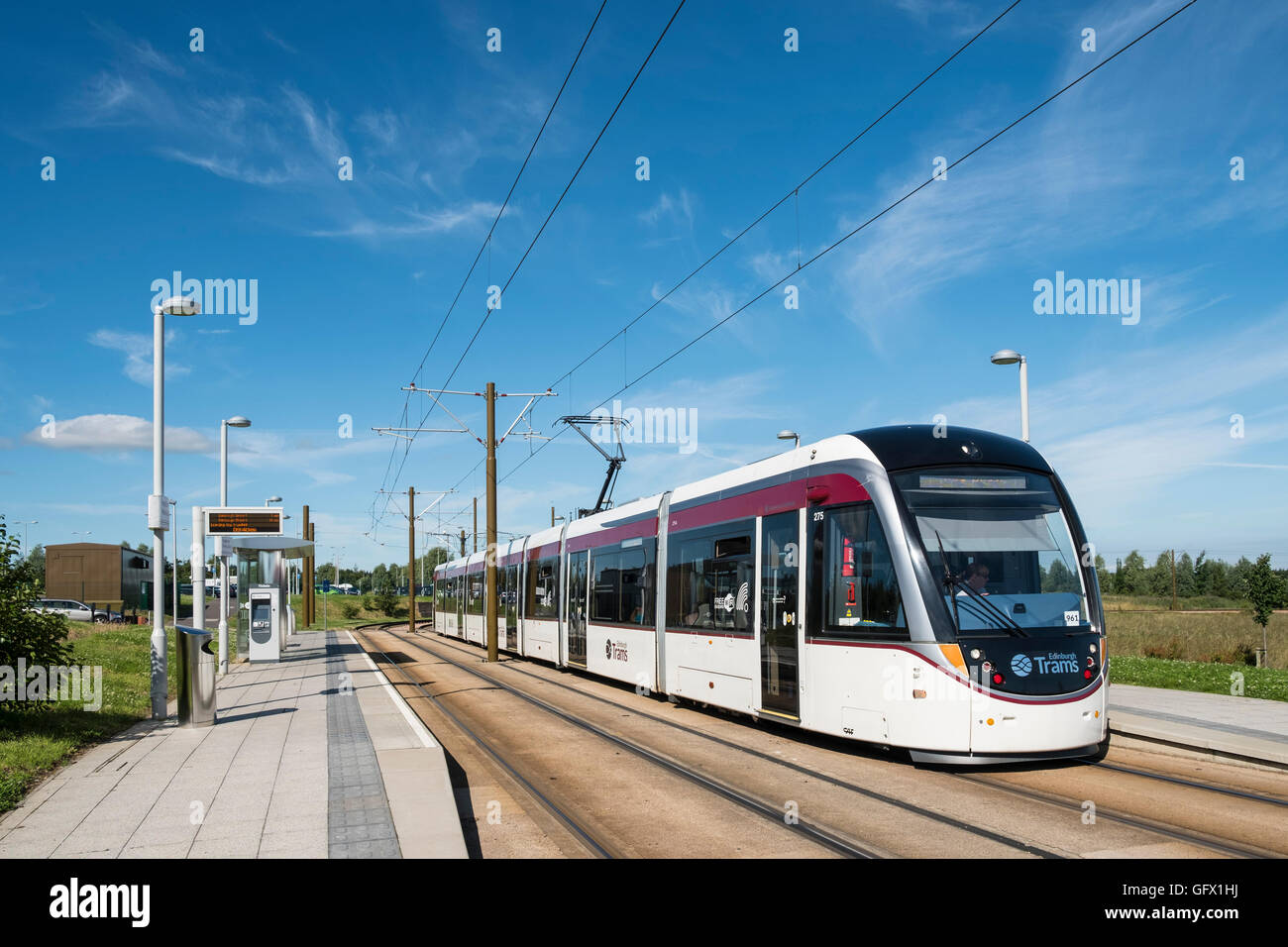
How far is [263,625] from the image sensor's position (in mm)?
27234

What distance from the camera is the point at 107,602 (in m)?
70.2

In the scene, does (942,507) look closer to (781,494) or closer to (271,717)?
(781,494)

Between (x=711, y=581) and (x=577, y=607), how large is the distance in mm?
8140

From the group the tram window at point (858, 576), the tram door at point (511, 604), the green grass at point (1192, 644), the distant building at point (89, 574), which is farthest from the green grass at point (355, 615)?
the tram window at point (858, 576)

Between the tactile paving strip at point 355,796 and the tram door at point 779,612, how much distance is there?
15.3ft

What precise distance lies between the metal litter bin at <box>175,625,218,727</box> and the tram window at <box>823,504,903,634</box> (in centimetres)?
770

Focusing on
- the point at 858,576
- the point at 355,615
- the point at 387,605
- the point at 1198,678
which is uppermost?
the point at 858,576

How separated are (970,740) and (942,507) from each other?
2246mm

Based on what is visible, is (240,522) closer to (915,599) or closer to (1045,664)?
(915,599)

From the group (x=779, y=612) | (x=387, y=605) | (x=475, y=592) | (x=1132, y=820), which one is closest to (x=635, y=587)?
(x=779, y=612)

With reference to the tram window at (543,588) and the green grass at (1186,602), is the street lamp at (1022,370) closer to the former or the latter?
the tram window at (543,588)

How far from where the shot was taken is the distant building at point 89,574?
6856cm

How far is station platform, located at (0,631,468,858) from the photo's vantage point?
6633 millimetres
